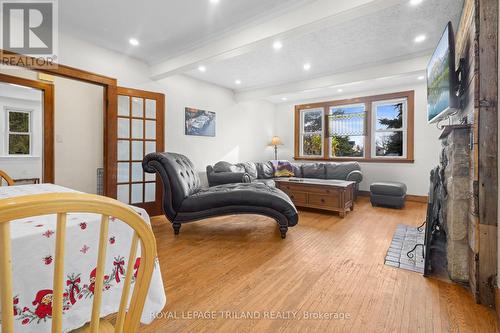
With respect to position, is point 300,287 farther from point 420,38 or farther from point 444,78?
point 420,38

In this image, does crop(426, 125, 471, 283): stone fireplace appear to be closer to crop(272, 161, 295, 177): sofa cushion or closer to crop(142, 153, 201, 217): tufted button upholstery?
crop(142, 153, 201, 217): tufted button upholstery

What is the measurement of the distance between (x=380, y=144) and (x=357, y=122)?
2.38ft

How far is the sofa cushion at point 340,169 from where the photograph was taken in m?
5.12

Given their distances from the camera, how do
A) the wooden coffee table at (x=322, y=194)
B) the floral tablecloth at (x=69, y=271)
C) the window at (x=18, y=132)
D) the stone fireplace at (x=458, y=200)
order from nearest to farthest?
1. the floral tablecloth at (x=69, y=271)
2. the stone fireplace at (x=458, y=200)
3. the wooden coffee table at (x=322, y=194)
4. the window at (x=18, y=132)

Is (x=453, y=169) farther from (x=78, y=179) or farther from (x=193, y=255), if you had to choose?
(x=78, y=179)

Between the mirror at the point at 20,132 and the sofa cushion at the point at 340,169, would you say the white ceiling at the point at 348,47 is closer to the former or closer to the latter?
the sofa cushion at the point at 340,169

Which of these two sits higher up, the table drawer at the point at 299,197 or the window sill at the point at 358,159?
the window sill at the point at 358,159

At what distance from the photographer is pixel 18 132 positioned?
489 centimetres

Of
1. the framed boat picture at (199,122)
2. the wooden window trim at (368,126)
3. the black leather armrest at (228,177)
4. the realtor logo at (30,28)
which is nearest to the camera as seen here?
the realtor logo at (30,28)

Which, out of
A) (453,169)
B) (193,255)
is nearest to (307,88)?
(453,169)

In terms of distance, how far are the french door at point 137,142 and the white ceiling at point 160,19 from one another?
2.63ft

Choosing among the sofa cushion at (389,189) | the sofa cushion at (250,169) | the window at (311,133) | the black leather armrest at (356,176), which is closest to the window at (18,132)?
the sofa cushion at (250,169)

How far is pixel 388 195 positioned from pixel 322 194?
139 centimetres

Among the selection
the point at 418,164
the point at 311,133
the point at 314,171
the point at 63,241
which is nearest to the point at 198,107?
the point at 314,171
